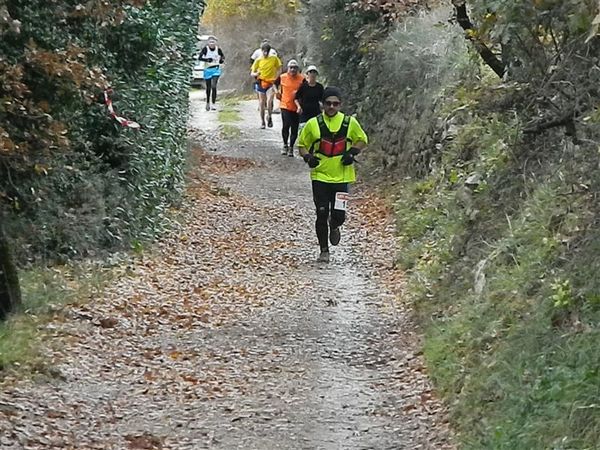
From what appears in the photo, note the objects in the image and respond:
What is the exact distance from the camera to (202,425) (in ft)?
23.6

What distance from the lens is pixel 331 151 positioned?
12.3m

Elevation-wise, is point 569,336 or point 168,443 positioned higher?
point 569,336

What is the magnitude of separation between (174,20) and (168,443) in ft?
31.8

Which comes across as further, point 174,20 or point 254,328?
point 174,20

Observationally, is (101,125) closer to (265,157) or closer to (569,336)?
(569,336)

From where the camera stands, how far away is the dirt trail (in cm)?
705

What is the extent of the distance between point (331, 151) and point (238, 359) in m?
4.11

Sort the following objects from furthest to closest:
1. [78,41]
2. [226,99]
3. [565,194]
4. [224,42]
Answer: [224,42]
[226,99]
[78,41]
[565,194]

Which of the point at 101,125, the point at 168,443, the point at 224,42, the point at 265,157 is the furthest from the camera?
the point at 224,42

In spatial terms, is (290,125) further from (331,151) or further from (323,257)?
(331,151)

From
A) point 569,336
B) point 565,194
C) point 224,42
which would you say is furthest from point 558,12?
point 224,42

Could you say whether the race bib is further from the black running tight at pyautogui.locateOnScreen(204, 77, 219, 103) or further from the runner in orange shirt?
the black running tight at pyautogui.locateOnScreen(204, 77, 219, 103)

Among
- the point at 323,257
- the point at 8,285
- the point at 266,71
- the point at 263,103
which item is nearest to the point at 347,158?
the point at 323,257

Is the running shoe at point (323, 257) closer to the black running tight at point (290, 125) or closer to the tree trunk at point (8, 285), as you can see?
the tree trunk at point (8, 285)
